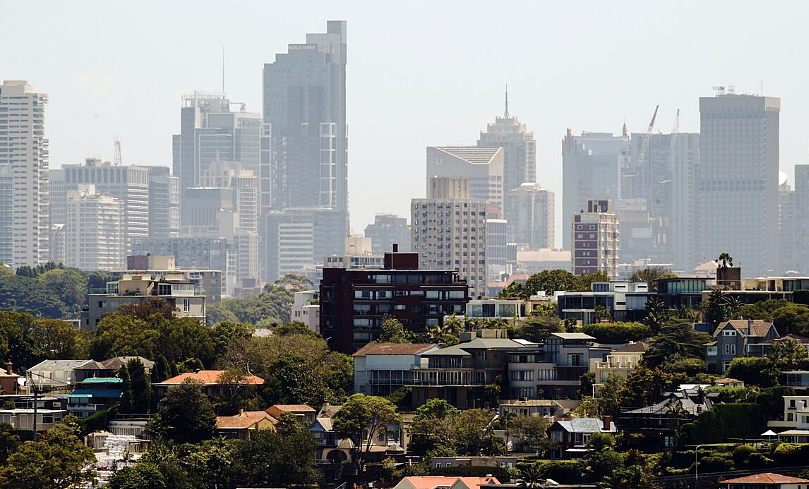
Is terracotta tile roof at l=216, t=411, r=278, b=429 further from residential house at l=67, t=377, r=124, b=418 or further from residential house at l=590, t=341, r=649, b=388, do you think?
residential house at l=590, t=341, r=649, b=388

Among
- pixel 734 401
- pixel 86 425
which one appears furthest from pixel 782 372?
pixel 86 425

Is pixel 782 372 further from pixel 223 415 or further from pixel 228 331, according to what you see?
pixel 228 331

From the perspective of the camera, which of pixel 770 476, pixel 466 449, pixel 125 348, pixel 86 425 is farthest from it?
pixel 125 348

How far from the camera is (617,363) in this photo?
142 metres

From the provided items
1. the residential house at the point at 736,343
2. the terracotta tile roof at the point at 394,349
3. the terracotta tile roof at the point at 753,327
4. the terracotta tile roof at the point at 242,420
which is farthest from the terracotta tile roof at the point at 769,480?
the terracotta tile roof at the point at 394,349

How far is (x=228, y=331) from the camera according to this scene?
533 feet

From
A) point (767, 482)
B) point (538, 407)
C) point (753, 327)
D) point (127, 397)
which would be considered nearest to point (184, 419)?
point (127, 397)

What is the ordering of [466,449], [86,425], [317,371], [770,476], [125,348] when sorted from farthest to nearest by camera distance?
[125,348] < [317,371] < [86,425] < [466,449] < [770,476]

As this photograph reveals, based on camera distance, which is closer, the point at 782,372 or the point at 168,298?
the point at 782,372

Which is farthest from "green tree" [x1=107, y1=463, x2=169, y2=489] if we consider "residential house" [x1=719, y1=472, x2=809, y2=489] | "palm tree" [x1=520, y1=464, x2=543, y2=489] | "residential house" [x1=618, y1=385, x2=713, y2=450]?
"residential house" [x1=719, y1=472, x2=809, y2=489]

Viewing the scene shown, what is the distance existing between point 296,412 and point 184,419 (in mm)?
7670

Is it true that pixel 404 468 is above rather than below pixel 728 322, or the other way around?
below

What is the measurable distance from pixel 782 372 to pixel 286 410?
31154mm

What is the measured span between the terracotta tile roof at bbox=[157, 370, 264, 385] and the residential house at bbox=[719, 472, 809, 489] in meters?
39.1
